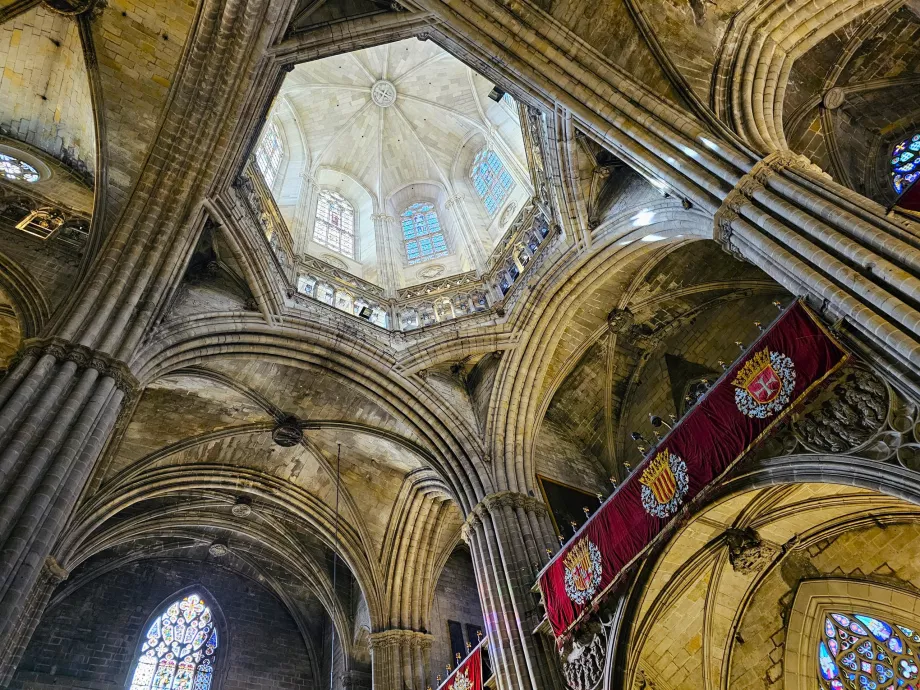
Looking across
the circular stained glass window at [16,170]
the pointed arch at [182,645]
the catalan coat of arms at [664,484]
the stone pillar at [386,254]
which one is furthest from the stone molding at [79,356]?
the pointed arch at [182,645]

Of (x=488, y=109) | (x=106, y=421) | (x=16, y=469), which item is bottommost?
(x=16, y=469)

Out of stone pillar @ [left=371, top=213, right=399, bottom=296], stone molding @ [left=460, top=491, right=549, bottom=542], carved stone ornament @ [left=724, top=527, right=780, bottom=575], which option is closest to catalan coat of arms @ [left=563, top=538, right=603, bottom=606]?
stone molding @ [left=460, top=491, right=549, bottom=542]

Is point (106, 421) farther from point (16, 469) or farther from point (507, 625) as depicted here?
point (507, 625)

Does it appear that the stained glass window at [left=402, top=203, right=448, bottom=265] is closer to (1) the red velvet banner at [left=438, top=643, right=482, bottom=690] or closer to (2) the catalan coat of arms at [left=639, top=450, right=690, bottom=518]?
(1) the red velvet banner at [left=438, top=643, right=482, bottom=690]

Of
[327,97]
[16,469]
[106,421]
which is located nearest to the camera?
[16,469]

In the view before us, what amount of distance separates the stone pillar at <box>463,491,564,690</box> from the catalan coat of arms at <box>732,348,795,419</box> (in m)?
4.43

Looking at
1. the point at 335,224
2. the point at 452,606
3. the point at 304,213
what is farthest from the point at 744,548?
the point at 335,224

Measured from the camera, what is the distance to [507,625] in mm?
9609

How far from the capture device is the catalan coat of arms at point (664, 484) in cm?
783

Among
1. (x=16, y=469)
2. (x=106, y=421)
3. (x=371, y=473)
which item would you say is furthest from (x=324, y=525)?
(x=16, y=469)

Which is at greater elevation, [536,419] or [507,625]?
[536,419]

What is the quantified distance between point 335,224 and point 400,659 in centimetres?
1098

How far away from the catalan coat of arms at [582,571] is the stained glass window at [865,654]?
443cm

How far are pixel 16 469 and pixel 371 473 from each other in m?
9.22
